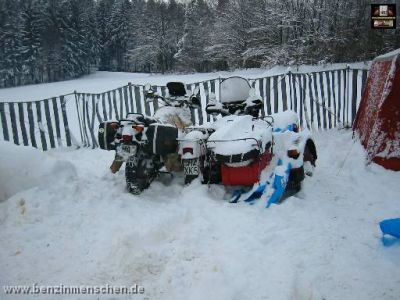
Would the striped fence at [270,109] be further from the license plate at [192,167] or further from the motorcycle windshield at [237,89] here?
the license plate at [192,167]

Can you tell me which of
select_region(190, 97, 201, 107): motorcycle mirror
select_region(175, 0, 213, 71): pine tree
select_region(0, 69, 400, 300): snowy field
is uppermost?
select_region(175, 0, 213, 71): pine tree

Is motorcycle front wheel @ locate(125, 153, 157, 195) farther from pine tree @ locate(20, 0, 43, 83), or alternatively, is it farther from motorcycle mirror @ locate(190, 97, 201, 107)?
pine tree @ locate(20, 0, 43, 83)

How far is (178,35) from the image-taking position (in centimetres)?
4997

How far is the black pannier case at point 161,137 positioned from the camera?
434 centimetres

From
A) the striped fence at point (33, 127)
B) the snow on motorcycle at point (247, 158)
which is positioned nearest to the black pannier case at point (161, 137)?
the snow on motorcycle at point (247, 158)

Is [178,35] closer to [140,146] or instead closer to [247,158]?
[140,146]

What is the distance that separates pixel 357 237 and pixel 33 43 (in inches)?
2030

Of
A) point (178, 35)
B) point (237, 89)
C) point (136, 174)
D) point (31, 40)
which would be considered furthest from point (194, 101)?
point (31, 40)

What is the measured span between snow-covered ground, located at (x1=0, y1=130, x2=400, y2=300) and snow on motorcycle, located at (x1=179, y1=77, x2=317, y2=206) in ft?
0.73

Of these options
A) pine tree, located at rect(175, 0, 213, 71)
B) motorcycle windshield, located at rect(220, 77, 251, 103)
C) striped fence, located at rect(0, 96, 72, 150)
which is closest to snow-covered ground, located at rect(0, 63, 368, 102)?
pine tree, located at rect(175, 0, 213, 71)

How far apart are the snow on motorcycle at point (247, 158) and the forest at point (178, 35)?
76.9 feet

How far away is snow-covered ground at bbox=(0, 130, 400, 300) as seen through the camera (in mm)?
2744

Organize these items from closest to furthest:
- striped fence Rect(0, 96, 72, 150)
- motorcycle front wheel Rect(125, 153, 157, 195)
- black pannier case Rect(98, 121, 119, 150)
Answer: motorcycle front wheel Rect(125, 153, 157, 195), black pannier case Rect(98, 121, 119, 150), striped fence Rect(0, 96, 72, 150)

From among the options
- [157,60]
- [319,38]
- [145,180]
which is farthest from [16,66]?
[145,180]
